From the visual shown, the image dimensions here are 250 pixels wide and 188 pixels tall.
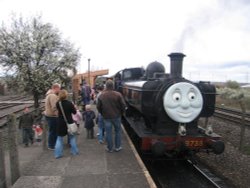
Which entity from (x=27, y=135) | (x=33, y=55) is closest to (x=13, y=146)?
(x=27, y=135)

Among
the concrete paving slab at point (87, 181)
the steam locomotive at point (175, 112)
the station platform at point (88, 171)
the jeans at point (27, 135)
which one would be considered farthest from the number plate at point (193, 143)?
the jeans at point (27, 135)

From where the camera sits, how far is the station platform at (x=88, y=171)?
20.7 feet

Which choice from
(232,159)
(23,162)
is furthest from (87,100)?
(232,159)

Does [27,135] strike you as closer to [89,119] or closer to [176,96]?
[89,119]

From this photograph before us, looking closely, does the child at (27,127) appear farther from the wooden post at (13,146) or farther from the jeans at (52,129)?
the wooden post at (13,146)

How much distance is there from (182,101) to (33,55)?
13.9 m

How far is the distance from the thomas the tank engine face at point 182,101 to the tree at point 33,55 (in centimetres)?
1274

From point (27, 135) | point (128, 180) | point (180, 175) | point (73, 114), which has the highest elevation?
point (73, 114)

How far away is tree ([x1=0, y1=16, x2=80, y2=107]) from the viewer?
1983 cm

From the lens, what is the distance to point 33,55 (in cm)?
2011

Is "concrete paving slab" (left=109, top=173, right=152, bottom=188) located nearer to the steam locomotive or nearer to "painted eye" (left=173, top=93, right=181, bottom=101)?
the steam locomotive

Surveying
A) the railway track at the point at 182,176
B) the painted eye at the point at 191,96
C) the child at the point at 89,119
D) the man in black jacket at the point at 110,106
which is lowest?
the railway track at the point at 182,176

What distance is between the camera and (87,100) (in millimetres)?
13523

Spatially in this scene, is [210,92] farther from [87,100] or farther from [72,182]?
[87,100]
